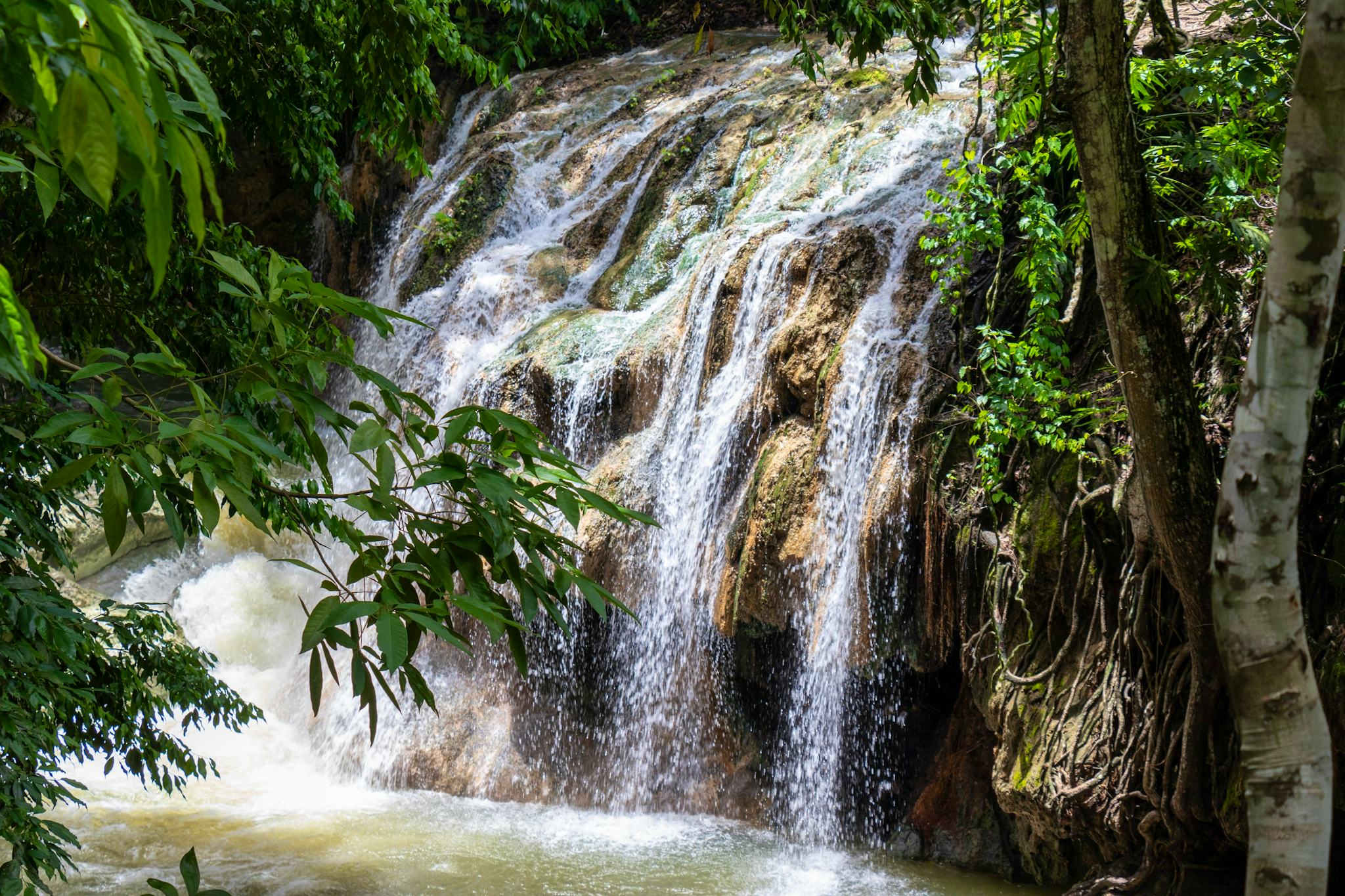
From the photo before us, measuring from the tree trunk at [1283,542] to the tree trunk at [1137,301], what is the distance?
926 mm

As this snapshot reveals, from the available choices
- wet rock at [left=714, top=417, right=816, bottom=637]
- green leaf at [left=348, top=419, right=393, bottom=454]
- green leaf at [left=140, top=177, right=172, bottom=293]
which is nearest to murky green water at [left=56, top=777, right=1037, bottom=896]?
wet rock at [left=714, top=417, right=816, bottom=637]

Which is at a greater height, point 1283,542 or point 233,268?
point 233,268

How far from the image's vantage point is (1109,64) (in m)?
2.85

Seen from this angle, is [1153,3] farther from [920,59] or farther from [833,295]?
[833,295]

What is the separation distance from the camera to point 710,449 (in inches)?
278

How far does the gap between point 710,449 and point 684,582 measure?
91cm

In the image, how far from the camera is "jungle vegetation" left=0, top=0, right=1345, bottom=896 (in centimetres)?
136

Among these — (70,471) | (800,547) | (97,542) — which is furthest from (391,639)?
(97,542)

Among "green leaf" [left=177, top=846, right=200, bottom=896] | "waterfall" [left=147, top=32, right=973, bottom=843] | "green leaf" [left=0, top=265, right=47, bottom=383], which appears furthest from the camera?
"waterfall" [left=147, top=32, right=973, bottom=843]

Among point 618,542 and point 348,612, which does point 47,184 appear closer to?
point 348,612

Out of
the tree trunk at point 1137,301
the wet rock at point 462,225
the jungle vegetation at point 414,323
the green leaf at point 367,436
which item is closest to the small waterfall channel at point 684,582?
the wet rock at point 462,225

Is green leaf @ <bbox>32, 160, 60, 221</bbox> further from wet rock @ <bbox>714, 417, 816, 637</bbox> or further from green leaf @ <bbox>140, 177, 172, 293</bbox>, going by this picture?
wet rock @ <bbox>714, 417, 816, 637</bbox>

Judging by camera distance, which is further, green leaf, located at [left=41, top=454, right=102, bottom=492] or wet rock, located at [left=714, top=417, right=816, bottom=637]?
wet rock, located at [left=714, top=417, right=816, bottom=637]

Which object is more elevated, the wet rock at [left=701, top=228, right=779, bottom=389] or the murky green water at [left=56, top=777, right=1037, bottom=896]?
the wet rock at [left=701, top=228, right=779, bottom=389]
